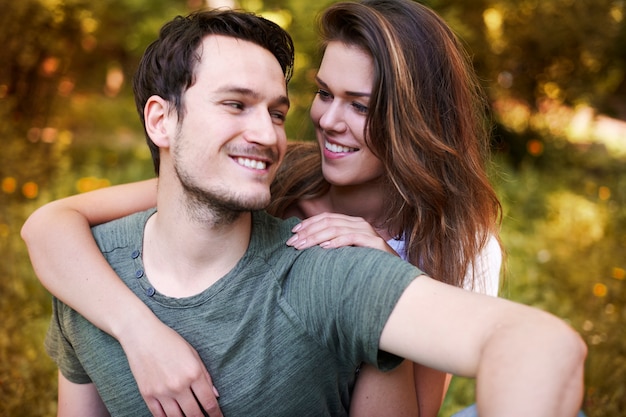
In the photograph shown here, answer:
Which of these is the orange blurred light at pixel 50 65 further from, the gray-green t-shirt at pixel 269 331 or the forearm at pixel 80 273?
the gray-green t-shirt at pixel 269 331

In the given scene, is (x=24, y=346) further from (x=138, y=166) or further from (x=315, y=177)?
(x=138, y=166)

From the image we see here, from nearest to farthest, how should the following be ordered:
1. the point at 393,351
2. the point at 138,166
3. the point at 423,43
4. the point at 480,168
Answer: the point at 393,351 → the point at 423,43 → the point at 480,168 → the point at 138,166

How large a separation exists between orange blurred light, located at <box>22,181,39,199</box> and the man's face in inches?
Result: 119

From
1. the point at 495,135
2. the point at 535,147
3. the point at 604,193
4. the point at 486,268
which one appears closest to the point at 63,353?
the point at 486,268

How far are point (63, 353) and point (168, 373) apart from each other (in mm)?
497

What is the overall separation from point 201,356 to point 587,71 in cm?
589

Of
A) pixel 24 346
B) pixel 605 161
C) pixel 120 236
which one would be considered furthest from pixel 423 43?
pixel 605 161

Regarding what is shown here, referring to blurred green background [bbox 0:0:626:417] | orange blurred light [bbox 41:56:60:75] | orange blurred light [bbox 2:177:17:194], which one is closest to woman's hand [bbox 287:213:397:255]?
blurred green background [bbox 0:0:626:417]

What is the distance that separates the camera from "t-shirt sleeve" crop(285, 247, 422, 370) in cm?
161

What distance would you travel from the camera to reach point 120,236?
2119mm

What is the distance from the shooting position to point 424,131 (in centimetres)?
244

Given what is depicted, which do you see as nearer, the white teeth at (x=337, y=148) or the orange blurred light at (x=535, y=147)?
the white teeth at (x=337, y=148)

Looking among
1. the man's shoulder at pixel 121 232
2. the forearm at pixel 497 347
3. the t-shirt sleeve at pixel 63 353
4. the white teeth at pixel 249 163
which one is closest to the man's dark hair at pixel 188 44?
the white teeth at pixel 249 163

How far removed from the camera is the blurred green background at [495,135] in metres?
3.59
